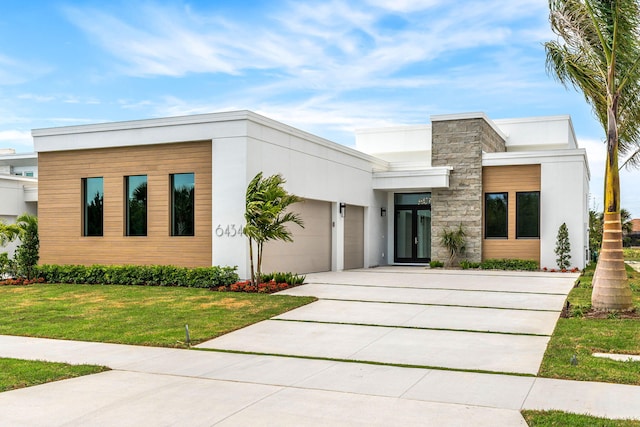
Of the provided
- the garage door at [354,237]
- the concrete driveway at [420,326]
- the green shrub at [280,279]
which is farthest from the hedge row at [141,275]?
the garage door at [354,237]

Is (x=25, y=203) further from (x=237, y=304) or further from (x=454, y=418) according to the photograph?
(x=454, y=418)

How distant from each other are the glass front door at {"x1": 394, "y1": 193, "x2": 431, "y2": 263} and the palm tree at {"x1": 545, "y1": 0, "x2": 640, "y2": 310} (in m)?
12.6

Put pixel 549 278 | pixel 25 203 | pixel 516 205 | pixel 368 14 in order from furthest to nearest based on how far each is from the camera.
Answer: pixel 25 203, pixel 516 205, pixel 549 278, pixel 368 14

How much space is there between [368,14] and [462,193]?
426 inches

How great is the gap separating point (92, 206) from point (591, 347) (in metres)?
15.2

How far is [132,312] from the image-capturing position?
41.2 ft

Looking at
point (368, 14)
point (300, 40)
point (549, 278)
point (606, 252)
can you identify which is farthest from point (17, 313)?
point (549, 278)

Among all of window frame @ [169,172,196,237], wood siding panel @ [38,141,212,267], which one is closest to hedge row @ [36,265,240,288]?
wood siding panel @ [38,141,212,267]

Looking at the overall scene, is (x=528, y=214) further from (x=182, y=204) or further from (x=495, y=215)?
(x=182, y=204)

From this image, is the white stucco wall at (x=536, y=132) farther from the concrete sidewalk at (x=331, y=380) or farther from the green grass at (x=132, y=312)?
the green grass at (x=132, y=312)

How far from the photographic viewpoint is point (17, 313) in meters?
12.8

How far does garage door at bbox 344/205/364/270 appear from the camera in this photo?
2328cm

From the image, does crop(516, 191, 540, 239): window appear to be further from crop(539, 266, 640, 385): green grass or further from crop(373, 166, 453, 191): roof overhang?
crop(539, 266, 640, 385): green grass

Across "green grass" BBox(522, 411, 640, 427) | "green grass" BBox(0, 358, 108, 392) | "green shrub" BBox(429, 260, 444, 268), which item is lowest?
"green grass" BBox(0, 358, 108, 392)
